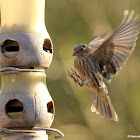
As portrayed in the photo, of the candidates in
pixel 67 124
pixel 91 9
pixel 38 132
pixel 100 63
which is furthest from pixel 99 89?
pixel 91 9

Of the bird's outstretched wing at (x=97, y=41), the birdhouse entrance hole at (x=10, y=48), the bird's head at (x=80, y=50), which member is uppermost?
the bird's outstretched wing at (x=97, y=41)

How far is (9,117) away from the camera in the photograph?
643cm

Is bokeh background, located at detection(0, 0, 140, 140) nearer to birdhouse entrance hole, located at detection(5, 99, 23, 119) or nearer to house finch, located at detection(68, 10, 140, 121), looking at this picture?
house finch, located at detection(68, 10, 140, 121)

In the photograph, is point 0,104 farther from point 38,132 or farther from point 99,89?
point 99,89

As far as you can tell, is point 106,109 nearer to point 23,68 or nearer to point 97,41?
point 97,41

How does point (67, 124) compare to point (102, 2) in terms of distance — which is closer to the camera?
point (67, 124)

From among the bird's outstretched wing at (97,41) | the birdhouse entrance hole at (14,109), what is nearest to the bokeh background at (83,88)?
the bird's outstretched wing at (97,41)

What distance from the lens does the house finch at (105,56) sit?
25.5ft

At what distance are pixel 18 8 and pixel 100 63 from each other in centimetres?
174

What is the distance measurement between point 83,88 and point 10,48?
200 inches

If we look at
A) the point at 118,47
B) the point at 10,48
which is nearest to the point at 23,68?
the point at 10,48

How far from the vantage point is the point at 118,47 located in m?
7.92

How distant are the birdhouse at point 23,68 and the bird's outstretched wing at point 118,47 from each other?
130cm

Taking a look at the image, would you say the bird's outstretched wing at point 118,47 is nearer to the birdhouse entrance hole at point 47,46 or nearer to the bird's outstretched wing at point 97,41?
the bird's outstretched wing at point 97,41
